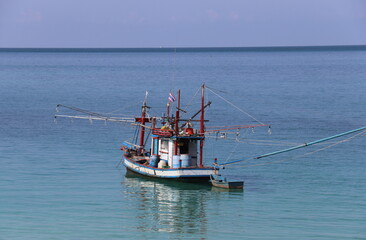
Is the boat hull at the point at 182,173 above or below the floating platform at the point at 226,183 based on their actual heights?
above

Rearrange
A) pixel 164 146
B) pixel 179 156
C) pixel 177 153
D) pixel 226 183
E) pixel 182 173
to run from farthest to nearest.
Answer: pixel 164 146 → pixel 177 153 → pixel 179 156 → pixel 182 173 → pixel 226 183

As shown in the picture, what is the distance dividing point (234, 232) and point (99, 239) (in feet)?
31.0

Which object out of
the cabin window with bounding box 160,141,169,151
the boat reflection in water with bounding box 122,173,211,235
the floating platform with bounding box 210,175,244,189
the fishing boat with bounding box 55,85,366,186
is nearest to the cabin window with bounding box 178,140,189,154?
the fishing boat with bounding box 55,85,366,186

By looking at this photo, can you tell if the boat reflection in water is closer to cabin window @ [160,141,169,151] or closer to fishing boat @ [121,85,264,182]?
fishing boat @ [121,85,264,182]

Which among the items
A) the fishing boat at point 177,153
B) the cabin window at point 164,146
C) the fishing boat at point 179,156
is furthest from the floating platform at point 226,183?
the cabin window at point 164,146

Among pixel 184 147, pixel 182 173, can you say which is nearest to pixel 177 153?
pixel 184 147

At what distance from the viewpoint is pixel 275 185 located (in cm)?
6334

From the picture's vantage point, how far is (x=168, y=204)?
57.3 m

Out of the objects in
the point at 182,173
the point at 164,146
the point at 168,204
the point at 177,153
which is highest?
the point at 164,146

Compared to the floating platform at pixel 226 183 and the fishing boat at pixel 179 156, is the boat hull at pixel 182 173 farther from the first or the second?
the floating platform at pixel 226 183

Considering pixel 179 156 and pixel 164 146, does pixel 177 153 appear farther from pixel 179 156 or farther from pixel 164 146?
pixel 164 146

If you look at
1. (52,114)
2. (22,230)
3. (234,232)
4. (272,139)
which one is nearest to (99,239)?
(22,230)

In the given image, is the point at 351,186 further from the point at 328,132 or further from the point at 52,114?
the point at 52,114

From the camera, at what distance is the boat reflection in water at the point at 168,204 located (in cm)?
5044
